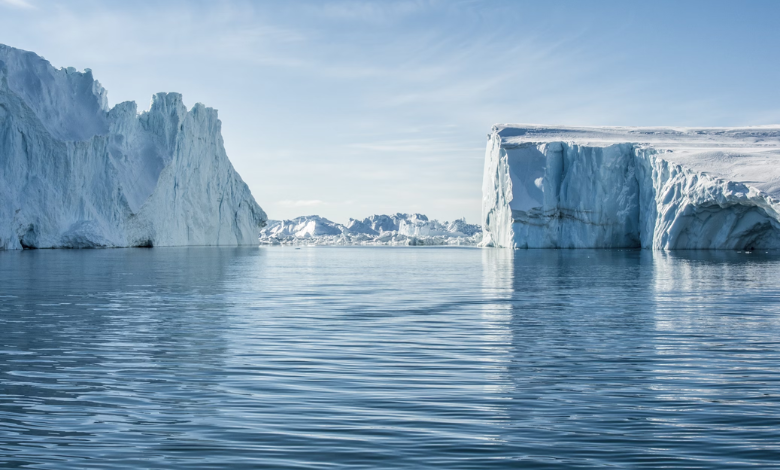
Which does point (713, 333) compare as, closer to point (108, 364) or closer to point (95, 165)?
point (108, 364)

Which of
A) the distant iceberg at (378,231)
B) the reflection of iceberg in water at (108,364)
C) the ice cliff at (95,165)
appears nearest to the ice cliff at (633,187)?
the ice cliff at (95,165)

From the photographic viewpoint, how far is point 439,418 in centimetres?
521

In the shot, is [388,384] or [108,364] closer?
[388,384]

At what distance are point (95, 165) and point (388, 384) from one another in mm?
46003

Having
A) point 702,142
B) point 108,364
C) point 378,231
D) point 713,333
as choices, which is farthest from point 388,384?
point 378,231

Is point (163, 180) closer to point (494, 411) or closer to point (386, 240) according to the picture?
point (494, 411)

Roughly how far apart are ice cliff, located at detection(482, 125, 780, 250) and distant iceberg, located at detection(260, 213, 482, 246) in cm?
3560

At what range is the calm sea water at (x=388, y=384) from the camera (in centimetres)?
447

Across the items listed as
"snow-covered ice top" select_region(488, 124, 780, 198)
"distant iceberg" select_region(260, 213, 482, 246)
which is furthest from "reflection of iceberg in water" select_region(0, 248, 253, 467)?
"distant iceberg" select_region(260, 213, 482, 246)

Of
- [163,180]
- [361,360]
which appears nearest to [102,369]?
[361,360]

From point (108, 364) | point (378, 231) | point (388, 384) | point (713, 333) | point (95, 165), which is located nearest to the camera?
point (388, 384)

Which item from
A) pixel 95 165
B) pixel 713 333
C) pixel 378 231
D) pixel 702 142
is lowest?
pixel 713 333

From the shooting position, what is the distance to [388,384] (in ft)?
21.2

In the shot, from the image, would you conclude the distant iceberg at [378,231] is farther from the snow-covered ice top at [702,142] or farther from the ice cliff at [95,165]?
the ice cliff at [95,165]
